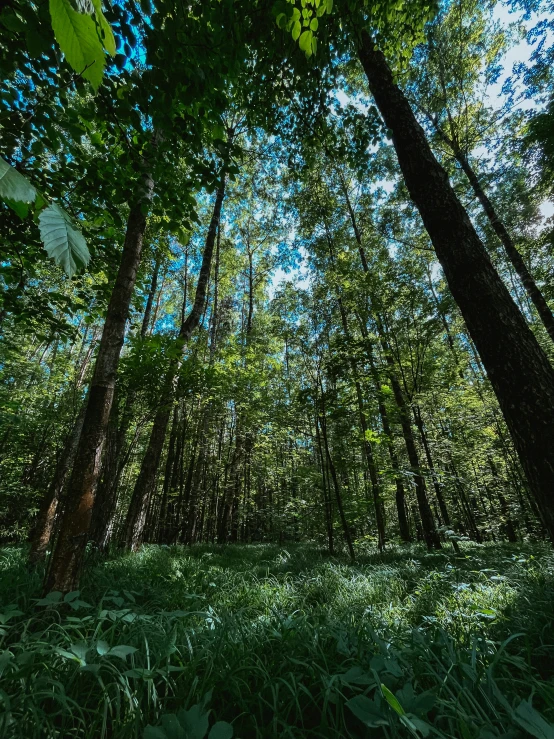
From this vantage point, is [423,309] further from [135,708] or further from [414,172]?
[135,708]

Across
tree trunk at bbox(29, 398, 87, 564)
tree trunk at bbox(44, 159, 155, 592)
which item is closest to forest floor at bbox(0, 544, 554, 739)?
tree trunk at bbox(44, 159, 155, 592)

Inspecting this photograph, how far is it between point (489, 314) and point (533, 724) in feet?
7.07

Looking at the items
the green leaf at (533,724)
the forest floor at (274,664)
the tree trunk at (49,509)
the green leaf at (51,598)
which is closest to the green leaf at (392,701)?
the forest floor at (274,664)

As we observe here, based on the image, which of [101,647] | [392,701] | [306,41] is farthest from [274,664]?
[306,41]

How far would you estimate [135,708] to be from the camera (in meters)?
1.28

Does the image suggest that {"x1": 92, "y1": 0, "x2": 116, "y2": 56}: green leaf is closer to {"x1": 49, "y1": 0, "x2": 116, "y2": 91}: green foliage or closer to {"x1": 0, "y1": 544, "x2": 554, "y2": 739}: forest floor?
{"x1": 49, "y1": 0, "x2": 116, "y2": 91}: green foliage

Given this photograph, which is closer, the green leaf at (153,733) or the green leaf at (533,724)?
the green leaf at (533,724)

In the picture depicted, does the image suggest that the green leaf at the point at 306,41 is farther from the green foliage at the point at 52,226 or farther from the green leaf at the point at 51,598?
the green leaf at the point at 51,598

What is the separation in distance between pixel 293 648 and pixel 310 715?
50 cm

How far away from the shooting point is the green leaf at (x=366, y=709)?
1.07 meters

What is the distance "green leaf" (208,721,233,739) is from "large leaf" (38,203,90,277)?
1397 millimetres

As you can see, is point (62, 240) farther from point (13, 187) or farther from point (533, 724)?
point (533, 724)

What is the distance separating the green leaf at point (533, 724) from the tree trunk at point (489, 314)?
1332mm

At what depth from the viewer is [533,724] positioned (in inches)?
34.9
